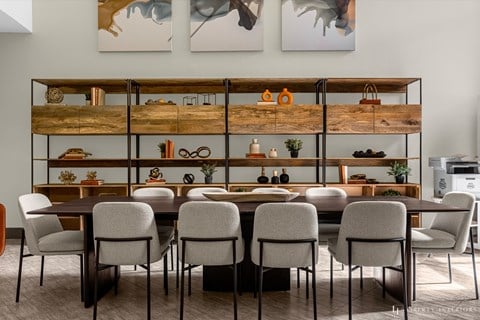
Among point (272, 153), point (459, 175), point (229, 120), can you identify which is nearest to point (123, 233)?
point (229, 120)

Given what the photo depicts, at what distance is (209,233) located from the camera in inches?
128

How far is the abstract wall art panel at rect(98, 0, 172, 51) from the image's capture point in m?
6.77

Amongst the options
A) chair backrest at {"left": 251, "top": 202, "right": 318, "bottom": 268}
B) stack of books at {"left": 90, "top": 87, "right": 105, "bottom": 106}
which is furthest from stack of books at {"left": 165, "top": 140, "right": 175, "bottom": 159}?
chair backrest at {"left": 251, "top": 202, "right": 318, "bottom": 268}

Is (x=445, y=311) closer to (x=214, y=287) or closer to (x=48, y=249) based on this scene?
(x=214, y=287)

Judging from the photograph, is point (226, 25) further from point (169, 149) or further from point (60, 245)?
point (60, 245)

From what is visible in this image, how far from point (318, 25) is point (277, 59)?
32.1 inches

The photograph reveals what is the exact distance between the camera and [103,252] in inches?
132

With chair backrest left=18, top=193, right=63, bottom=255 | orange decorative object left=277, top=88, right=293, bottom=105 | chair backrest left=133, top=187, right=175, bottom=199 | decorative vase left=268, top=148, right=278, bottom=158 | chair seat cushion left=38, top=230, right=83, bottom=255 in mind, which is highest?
orange decorative object left=277, top=88, right=293, bottom=105

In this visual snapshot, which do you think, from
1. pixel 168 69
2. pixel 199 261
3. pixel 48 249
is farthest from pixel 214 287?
pixel 168 69

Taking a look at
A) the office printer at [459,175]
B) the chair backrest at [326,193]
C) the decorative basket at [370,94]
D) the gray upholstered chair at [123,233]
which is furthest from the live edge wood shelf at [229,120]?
the gray upholstered chair at [123,233]

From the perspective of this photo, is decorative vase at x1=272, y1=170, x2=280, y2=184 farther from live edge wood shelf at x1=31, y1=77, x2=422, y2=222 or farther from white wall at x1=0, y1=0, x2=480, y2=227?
white wall at x1=0, y1=0, x2=480, y2=227

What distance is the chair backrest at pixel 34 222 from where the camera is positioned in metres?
3.70

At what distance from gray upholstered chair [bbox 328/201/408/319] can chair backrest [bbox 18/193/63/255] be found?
2578mm

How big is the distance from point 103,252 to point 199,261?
74 centimetres
